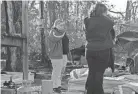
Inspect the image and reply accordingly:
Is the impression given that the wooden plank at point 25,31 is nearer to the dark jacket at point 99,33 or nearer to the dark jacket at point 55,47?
the dark jacket at point 55,47

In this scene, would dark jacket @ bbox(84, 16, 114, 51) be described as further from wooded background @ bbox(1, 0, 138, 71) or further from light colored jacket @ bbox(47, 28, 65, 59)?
wooded background @ bbox(1, 0, 138, 71)

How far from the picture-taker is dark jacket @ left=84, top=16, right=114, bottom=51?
18.6 feet

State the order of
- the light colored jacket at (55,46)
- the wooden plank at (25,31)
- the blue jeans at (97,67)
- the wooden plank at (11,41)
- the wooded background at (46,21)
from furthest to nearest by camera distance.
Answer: the wooded background at (46,21), the light colored jacket at (55,46), the wooden plank at (25,31), the wooden plank at (11,41), the blue jeans at (97,67)

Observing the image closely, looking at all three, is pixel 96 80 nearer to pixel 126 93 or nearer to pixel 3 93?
pixel 126 93

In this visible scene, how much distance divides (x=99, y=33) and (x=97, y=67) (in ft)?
1.78

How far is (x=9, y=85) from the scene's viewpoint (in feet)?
24.7

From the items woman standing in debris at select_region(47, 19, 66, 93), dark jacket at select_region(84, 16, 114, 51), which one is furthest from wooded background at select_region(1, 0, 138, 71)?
dark jacket at select_region(84, 16, 114, 51)

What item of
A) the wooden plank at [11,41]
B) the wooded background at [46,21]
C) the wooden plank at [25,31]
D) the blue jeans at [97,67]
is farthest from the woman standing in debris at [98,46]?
the wooded background at [46,21]

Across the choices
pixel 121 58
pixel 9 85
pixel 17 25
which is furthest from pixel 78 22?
pixel 9 85

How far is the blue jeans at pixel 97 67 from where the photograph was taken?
18.6ft

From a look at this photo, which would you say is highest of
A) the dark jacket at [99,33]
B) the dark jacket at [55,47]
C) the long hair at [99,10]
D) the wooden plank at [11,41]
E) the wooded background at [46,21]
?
the long hair at [99,10]

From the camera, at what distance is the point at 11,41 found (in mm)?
6773

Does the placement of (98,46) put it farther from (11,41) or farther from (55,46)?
(55,46)

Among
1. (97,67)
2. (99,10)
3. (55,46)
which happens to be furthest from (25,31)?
(97,67)
